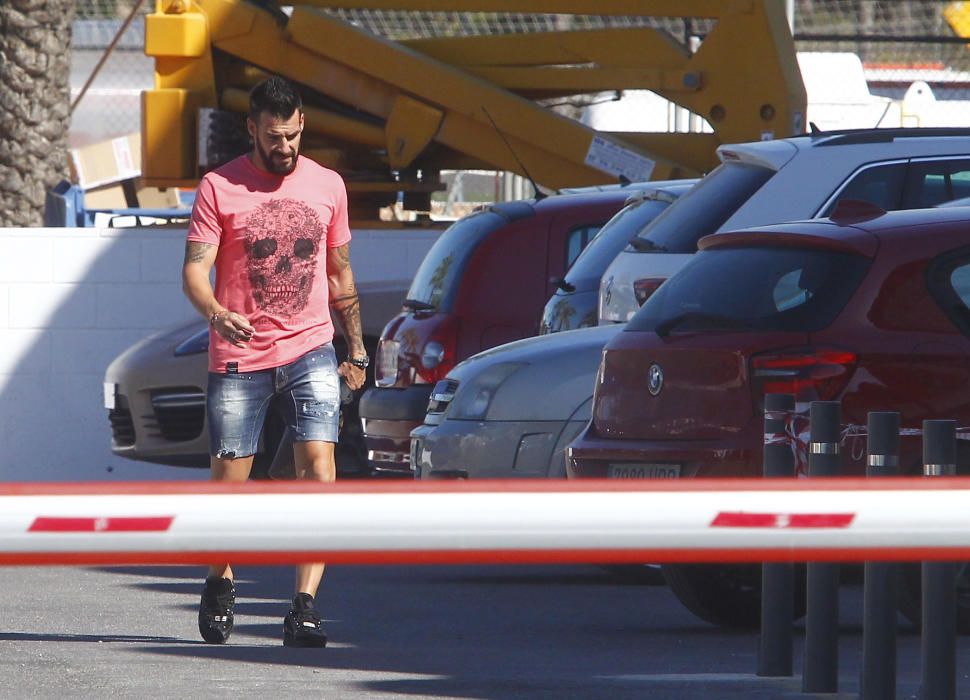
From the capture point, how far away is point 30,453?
45.5 ft

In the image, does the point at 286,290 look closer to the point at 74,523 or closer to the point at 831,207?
the point at 831,207

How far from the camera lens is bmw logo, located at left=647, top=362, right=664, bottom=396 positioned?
22.7ft

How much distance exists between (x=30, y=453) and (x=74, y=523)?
11476 mm

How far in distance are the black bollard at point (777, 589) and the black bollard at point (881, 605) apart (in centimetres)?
65

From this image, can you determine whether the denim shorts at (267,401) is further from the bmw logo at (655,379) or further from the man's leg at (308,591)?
the bmw logo at (655,379)

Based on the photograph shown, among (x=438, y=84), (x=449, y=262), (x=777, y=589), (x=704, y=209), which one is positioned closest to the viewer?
(x=777, y=589)

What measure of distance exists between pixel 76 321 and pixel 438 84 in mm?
2932

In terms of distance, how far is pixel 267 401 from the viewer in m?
6.81

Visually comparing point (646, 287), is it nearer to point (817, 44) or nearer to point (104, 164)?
point (104, 164)

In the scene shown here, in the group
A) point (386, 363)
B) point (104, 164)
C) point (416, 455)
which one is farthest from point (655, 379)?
point (104, 164)

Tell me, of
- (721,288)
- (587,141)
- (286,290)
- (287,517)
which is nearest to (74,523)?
(287,517)

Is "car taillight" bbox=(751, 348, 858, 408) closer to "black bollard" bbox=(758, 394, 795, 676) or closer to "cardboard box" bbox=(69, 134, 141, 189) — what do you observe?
"black bollard" bbox=(758, 394, 795, 676)

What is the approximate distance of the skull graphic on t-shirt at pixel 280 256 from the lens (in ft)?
22.0

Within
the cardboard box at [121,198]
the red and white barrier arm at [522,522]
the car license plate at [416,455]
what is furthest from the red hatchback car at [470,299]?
the cardboard box at [121,198]
